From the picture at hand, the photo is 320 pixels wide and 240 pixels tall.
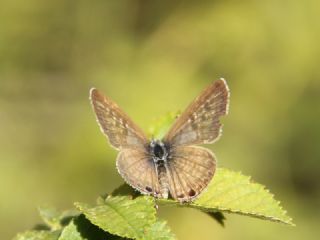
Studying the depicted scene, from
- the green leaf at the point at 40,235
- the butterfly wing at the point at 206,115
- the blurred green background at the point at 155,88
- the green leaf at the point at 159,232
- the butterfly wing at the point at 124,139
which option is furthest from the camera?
the blurred green background at the point at 155,88

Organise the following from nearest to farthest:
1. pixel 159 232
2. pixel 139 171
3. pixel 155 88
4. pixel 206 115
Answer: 1. pixel 159 232
2. pixel 139 171
3. pixel 206 115
4. pixel 155 88

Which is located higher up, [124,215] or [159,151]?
[159,151]

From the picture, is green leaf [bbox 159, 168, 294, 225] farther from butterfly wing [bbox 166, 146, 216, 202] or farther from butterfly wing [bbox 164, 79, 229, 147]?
butterfly wing [bbox 164, 79, 229, 147]

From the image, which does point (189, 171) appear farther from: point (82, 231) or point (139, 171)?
point (82, 231)

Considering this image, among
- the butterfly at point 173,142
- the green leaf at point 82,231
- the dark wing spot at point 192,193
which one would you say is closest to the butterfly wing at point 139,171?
the butterfly at point 173,142

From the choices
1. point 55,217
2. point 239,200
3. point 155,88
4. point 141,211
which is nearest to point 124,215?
point 141,211

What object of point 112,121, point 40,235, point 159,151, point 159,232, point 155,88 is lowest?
point 159,232

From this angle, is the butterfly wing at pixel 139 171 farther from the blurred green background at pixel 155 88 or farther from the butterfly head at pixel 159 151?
the blurred green background at pixel 155 88
